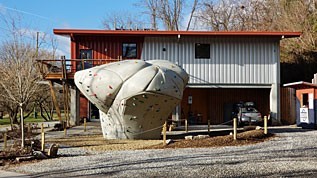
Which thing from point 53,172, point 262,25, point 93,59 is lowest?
point 53,172

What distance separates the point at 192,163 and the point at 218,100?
2472 centimetres

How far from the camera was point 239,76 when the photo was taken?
29.9 meters

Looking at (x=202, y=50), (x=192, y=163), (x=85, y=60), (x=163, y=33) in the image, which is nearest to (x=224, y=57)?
(x=202, y=50)

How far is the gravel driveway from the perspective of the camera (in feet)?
33.0

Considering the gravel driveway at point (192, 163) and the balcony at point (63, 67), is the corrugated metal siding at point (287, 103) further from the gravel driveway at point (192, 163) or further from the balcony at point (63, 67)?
the gravel driveway at point (192, 163)

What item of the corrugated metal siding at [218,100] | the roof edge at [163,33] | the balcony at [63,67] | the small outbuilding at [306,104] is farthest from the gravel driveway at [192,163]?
the corrugated metal siding at [218,100]

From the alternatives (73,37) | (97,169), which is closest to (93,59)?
(73,37)

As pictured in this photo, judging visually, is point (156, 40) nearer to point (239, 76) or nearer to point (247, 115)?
point (239, 76)

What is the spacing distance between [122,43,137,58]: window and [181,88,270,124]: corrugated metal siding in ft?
22.9

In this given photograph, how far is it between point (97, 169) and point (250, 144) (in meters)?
6.78

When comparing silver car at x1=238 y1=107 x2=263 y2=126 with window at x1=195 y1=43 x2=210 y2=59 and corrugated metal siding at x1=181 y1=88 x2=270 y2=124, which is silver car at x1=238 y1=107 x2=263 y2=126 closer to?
window at x1=195 y1=43 x2=210 y2=59

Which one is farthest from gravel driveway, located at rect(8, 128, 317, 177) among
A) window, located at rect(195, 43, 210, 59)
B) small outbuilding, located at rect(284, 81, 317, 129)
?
window, located at rect(195, 43, 210, 59)

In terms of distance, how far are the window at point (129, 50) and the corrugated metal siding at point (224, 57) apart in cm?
86

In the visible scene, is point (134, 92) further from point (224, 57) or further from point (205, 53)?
point (224, 57)
